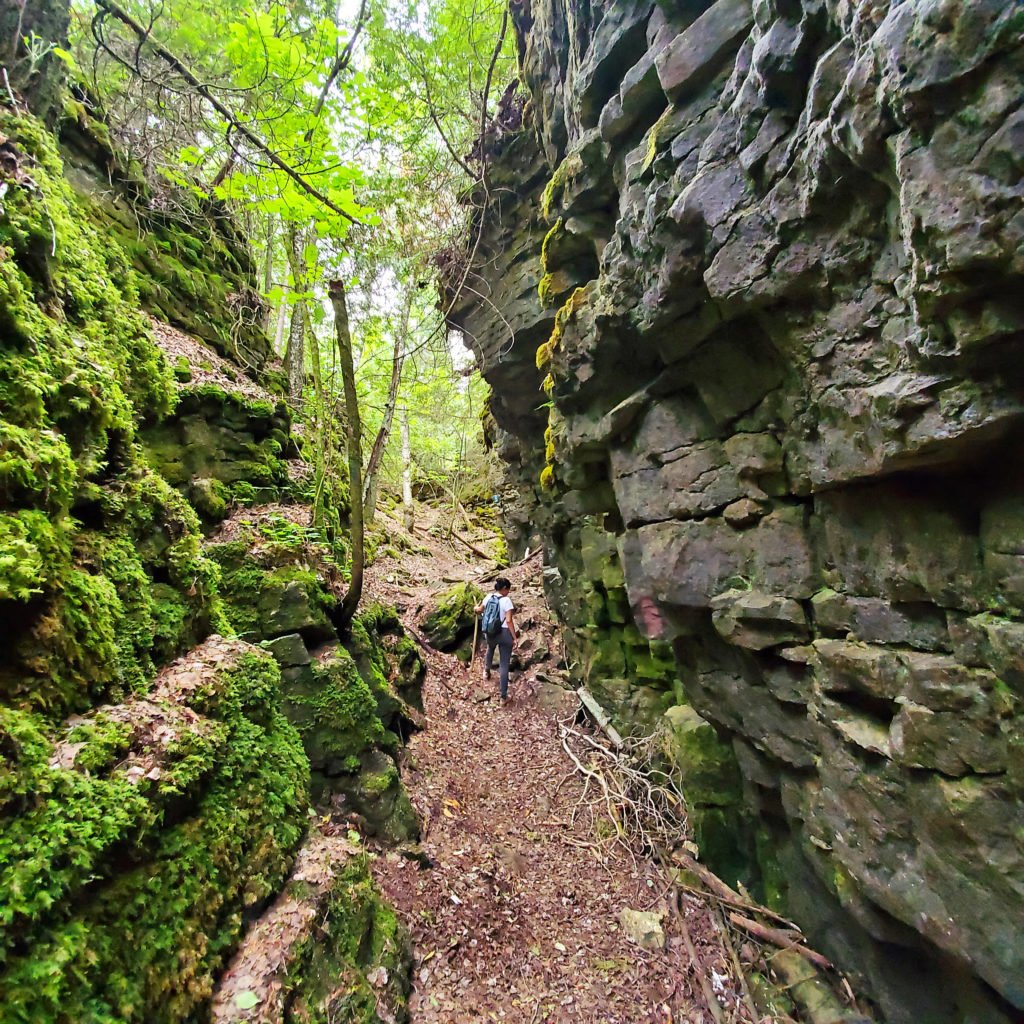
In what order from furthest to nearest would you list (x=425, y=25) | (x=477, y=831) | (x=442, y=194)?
(x=442, y=194), (x=425, y=25), (x=477, y=831)

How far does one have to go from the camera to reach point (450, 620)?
1098 centimetres

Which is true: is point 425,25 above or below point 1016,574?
above

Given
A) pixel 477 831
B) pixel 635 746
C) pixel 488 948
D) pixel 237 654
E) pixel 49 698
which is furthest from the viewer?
pixel 635 746

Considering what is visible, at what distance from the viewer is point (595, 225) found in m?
6.79

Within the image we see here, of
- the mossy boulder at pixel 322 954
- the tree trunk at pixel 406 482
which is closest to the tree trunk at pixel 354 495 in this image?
the mossy boulder at pixel 322 954

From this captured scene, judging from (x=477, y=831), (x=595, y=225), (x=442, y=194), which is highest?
(x=442, y=194)

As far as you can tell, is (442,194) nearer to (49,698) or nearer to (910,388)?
(910,388)

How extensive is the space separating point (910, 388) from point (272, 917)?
4990 mm

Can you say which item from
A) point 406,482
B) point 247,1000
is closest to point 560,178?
point 247,1000

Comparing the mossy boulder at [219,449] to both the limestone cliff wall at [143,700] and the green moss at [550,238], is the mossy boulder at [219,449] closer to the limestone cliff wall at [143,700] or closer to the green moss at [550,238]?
the limestone cliff wall at [143,700]

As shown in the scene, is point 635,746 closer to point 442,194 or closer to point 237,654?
point 237,654

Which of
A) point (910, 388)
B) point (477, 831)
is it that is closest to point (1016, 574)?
point (910, 388)

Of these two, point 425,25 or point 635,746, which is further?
point 425,25

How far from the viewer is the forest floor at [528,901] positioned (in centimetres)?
414
